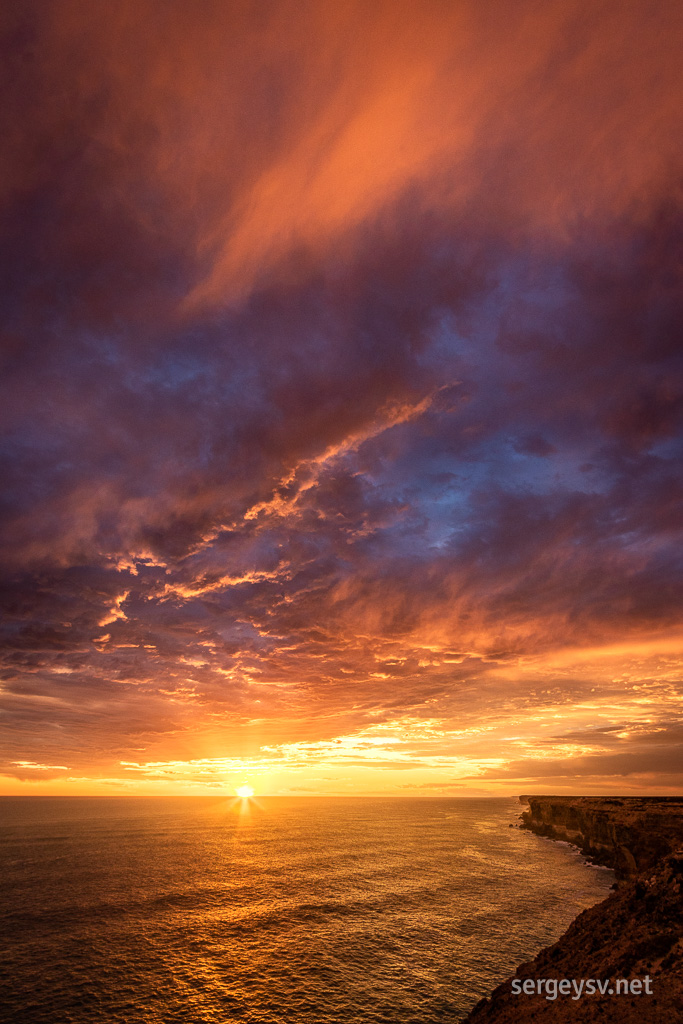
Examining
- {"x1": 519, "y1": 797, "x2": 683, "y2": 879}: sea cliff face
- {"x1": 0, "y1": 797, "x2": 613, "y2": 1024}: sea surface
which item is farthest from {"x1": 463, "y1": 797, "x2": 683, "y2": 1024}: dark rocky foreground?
{"x1": 519, "y1": 797, "x2": 683, "y2": 879}: sea cliff face

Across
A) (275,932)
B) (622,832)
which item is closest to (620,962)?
(275,932)

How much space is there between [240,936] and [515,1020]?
43.4 meters

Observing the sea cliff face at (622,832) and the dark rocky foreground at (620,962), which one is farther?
the sea cliff face at (622,832)

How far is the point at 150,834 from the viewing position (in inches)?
6255

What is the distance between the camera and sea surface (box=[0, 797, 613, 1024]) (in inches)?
1419

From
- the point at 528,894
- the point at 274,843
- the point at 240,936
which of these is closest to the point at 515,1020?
the point at 240,936

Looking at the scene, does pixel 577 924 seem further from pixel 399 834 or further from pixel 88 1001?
pixel 399 834

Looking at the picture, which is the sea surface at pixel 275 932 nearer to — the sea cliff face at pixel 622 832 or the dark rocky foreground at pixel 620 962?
the sea cliff face at pixel 622 832

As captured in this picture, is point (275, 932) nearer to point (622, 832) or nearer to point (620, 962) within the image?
point (620, 962)

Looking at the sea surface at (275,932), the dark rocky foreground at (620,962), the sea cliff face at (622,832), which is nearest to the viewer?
the dark rocky foreground at (620,962)

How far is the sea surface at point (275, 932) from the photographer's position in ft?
118

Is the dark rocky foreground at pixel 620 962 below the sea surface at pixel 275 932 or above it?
above

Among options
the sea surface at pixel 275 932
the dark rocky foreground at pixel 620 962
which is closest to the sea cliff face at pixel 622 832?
the sea surface at pixel 275 932

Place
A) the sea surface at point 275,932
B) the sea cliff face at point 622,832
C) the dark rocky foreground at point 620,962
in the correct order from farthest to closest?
the sea cliff face at point 622,832 < the sea surface at point 275,932 < the dark rocky foreground at point 620,962
